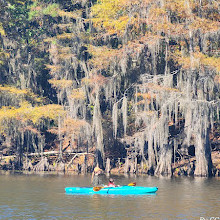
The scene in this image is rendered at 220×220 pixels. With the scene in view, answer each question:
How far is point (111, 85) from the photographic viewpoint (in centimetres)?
3878

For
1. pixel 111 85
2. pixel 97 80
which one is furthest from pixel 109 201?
pixel 97 80

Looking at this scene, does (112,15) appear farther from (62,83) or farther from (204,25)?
(204,25)

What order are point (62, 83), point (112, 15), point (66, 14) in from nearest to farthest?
point (112, 15)
point (62, 83)
point (66, 14)

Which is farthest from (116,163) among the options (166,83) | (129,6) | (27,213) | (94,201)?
(27,213)

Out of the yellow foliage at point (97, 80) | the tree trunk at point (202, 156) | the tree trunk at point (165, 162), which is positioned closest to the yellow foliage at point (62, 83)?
the yellow foliage at point (97, 80)

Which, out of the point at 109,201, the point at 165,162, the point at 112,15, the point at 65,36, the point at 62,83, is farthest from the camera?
the point at 65,36

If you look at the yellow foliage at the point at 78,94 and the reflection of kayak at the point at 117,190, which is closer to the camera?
the reflection of kayak at the point at 117,190

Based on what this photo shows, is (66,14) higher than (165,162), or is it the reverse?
(66,14)

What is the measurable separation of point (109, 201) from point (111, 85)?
1438cm

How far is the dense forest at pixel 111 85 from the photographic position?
34500 mm

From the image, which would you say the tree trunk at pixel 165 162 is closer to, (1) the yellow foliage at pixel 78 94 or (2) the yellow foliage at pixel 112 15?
(1) the yellow foliage at pixel 78 94

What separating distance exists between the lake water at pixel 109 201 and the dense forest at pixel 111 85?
380 centimetres

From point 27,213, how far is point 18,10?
23.8 meters

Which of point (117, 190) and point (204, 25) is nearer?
point (117, 190)
